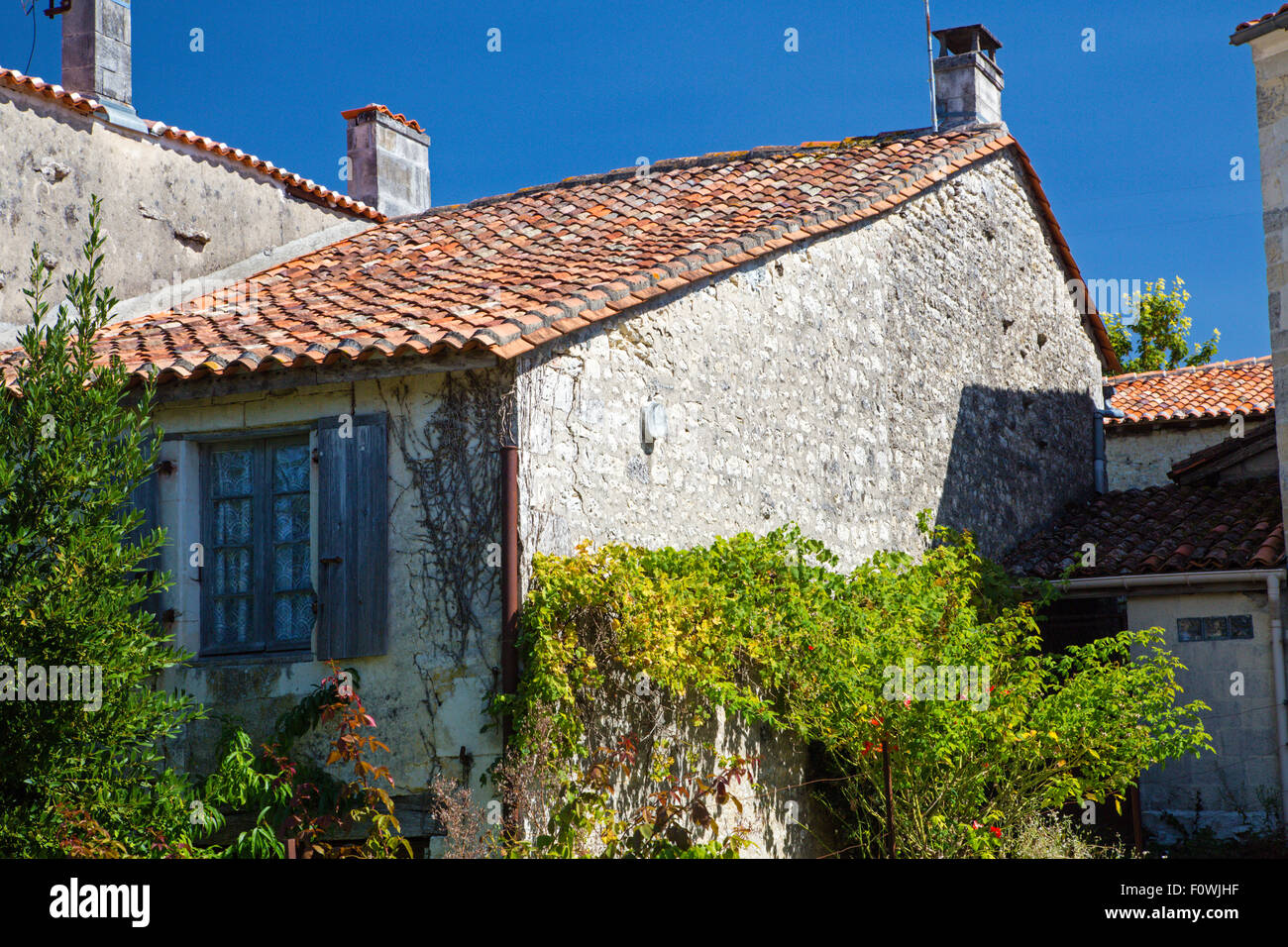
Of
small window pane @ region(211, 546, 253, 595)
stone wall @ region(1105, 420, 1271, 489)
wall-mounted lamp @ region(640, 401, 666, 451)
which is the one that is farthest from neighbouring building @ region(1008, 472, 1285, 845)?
small window pane @ region(211, 546, 253, 595)

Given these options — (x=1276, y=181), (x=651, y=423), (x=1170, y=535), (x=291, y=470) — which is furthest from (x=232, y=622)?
(x=1276, y=181)

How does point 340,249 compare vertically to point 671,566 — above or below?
above

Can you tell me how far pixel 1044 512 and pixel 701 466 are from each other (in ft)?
21.6

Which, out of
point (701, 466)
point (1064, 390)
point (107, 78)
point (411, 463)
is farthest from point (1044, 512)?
point (107, 78)

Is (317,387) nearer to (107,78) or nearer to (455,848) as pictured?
(455,848)

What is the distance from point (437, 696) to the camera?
294 inches

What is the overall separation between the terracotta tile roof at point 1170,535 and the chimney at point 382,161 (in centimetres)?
724

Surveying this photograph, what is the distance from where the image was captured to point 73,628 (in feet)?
20.9

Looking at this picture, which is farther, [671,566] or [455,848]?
[671,566]

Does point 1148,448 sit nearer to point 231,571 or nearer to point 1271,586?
point 1271,586

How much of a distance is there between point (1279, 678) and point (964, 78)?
6.91 m

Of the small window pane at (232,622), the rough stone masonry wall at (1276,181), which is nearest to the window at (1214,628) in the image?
the rough stone masonry wall at (1276,181)

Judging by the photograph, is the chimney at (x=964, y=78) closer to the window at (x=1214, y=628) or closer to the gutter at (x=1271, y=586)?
the gutter at (x=1271, y=586)

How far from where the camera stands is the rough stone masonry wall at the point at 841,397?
8.06m
